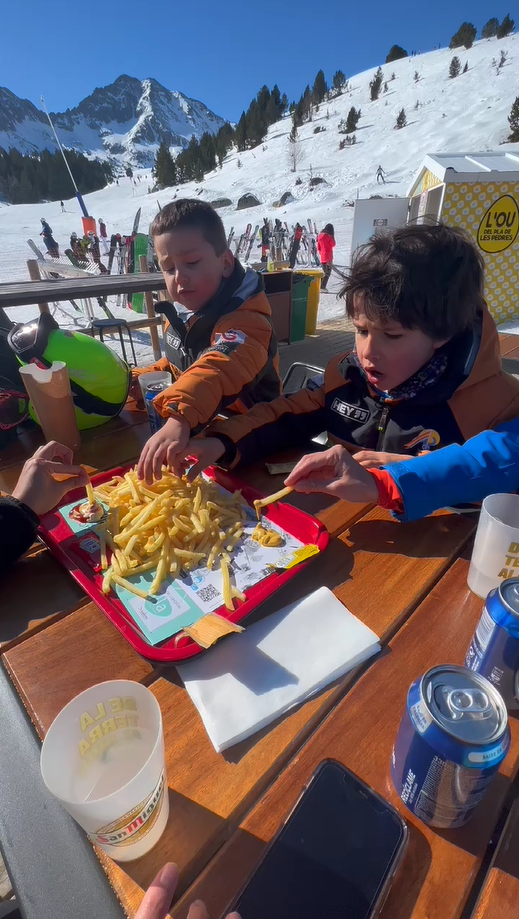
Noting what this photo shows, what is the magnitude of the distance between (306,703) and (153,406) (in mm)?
1493

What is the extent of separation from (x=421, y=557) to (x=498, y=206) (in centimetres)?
804

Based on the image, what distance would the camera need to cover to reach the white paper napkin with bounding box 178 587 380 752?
0.94m

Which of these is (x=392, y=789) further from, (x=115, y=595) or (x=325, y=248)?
(x=325, y=248)

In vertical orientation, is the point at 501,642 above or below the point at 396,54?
below

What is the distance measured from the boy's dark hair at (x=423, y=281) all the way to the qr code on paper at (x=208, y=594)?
1199mm

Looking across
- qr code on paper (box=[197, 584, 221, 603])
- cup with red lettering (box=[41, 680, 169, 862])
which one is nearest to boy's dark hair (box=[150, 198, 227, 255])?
qr code on paper (box=[197, 584, 221, 603])

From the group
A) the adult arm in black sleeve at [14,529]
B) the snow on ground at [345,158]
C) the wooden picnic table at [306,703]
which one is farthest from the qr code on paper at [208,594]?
the snow on ground at [345,158]

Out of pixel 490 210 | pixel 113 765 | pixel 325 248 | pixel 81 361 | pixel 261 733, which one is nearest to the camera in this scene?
pixel 113 765

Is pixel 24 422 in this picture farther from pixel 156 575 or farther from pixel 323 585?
pixel 323 585

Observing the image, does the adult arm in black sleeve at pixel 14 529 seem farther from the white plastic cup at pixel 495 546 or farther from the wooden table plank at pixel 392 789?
the white plastic cup at pixel 495 546

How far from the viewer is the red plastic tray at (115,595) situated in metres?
1.08

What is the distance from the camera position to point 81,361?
221 centimetres

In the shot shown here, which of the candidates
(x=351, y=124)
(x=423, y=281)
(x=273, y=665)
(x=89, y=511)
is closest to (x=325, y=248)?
(x=423, y=281)

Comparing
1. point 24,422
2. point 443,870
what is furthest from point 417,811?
point 24,422
